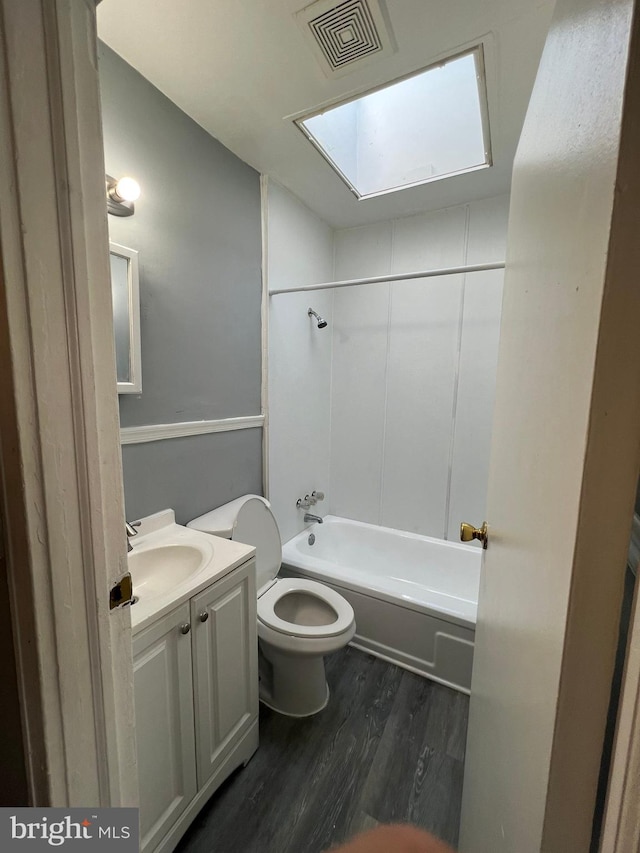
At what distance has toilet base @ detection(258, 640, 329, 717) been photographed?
1444mm

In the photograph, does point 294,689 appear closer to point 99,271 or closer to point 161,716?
point 161,716

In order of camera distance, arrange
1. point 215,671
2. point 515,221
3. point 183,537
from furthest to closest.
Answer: point 183,537
point 215,671
point 515,221

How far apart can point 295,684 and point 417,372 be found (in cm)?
186

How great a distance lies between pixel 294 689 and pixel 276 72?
2.39m

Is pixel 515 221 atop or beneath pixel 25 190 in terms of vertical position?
atop

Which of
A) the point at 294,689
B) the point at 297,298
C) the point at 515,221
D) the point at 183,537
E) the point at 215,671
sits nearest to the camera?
the point at 515,221

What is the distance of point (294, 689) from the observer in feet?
4.80

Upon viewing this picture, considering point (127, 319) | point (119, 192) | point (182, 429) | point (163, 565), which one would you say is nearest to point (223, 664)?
point (163, 565)

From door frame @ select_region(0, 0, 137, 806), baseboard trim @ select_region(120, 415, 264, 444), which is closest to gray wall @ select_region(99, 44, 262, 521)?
baseboard trim @ select_region(120, 415, 264, 444)

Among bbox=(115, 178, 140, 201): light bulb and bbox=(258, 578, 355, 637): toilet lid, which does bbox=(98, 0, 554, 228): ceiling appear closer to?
bbox=(115, 178, 140, 201): light bulb

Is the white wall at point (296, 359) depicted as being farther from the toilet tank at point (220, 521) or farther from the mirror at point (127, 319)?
the mirror at point (127, 319)

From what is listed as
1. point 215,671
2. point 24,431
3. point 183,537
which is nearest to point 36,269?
point 24,431

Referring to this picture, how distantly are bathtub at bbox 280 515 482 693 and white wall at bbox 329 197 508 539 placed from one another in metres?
0.15

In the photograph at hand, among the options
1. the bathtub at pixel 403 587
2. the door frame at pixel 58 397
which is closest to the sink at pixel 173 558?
the door frame at pixel 58 397
